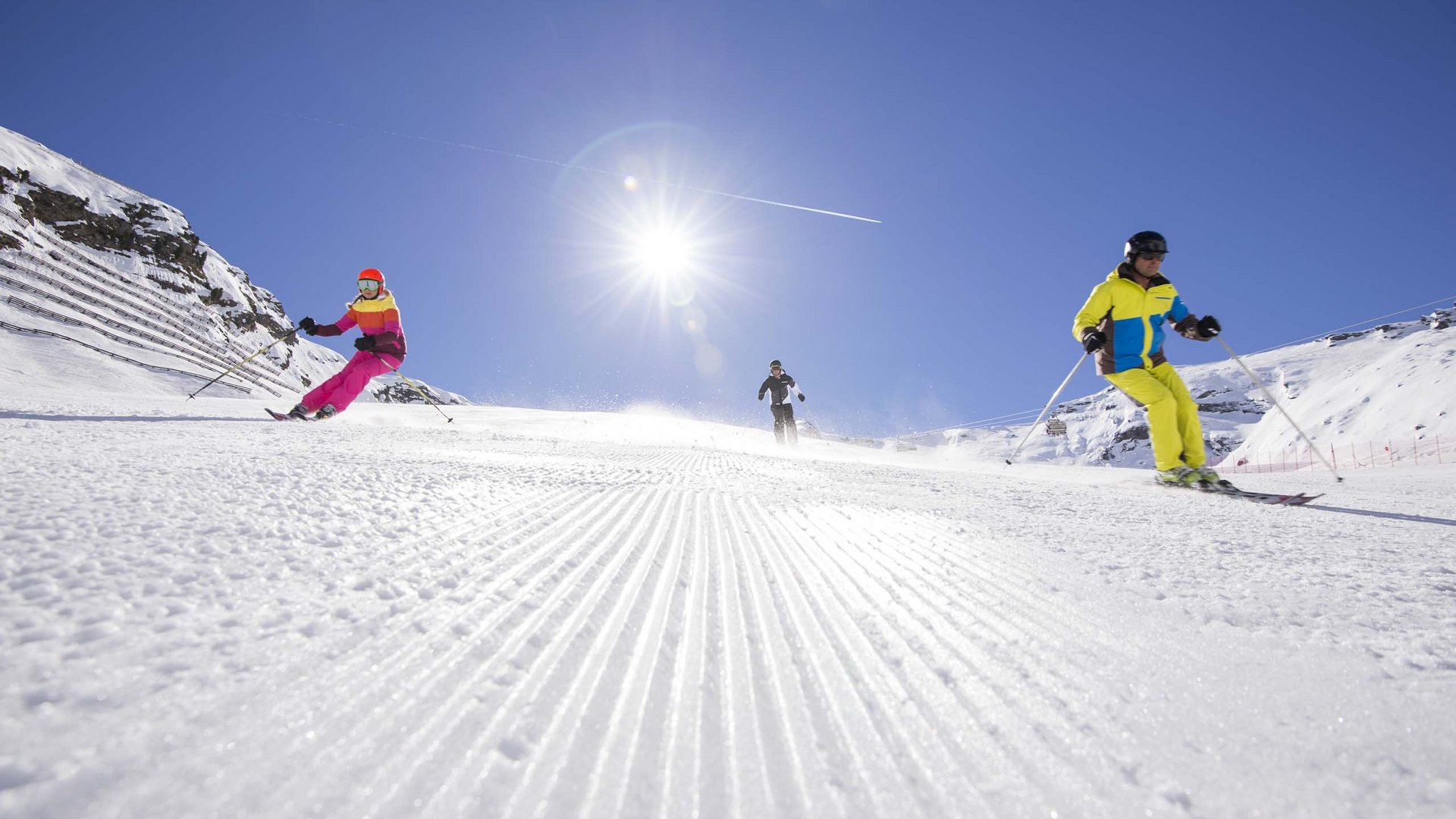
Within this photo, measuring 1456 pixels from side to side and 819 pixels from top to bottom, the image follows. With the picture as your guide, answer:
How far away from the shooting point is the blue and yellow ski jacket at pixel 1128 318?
4562 millimetres

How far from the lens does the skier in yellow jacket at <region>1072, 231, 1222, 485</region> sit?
14.2ft

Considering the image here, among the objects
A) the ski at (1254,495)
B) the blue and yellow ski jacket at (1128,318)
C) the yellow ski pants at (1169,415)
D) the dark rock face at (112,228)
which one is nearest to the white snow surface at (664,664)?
the ski at (1254,495)

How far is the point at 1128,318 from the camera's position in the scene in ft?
15.1

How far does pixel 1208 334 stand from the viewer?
15.4ft

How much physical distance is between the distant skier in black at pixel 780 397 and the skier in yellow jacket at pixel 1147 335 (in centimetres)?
915

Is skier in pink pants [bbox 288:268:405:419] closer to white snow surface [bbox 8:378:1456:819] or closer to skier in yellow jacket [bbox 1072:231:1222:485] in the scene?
white snow surface [bbox 8:378:1456:819]

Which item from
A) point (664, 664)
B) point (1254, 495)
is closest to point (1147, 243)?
point (1254, 495)

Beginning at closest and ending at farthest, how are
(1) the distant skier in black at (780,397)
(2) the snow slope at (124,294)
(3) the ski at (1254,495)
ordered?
(3) the ski at (1254,495)
(1) the distant skier in black at (780,397)
(2) the snow slope at (124,294)

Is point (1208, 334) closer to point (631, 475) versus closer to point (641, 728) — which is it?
point (631, 475)

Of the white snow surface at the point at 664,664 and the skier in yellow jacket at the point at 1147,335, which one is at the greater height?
the skier in yellow jacket at the point at 1147,335

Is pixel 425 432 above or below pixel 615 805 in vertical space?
above

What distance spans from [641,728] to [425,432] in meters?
5.38

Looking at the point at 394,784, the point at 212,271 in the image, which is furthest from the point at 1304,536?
the point at 212,271

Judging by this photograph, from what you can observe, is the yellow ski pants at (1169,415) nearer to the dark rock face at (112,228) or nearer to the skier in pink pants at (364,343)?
the skier in pink pants at (364,343)
